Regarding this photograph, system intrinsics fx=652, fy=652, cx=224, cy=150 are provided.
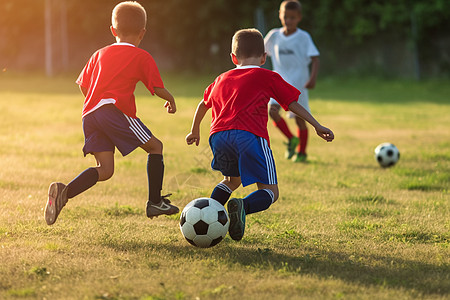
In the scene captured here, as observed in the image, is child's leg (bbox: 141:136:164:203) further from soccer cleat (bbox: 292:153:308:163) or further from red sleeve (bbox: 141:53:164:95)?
soccer cleat (bbox: 292:153:308:163)

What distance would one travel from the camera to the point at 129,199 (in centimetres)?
578

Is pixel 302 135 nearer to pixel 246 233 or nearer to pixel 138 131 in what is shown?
pixel 246 233

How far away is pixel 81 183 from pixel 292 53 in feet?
14.9

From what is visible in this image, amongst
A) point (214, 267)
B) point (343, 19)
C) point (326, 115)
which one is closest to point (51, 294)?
point (214, 267)

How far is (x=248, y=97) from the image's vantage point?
427 cm

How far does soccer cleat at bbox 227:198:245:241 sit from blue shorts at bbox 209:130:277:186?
0.18m

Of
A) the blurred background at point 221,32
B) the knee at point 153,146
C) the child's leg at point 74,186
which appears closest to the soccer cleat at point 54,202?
the child's leg at point 74,186

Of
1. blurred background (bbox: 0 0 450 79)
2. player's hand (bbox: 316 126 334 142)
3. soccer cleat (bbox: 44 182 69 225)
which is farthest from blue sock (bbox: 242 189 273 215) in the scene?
blurred background (bbox: 0 0 450 79)

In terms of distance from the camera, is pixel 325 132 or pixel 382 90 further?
pixel 382 90

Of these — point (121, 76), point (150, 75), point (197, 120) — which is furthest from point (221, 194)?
point (121, 76)

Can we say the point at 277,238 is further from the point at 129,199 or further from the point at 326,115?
the point at 326,115

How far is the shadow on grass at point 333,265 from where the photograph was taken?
3.46m

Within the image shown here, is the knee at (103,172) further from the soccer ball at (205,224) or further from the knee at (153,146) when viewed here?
the soccer ball at (205,224)

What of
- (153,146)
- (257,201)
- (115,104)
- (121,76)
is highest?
(121,76)
